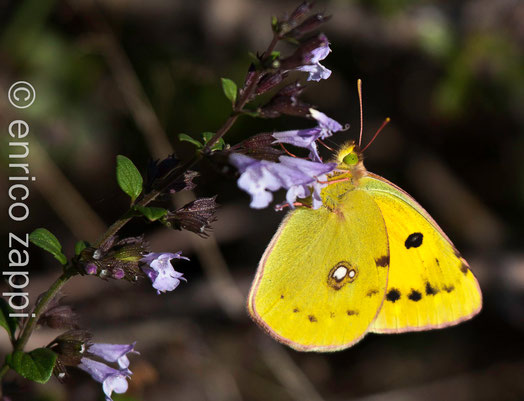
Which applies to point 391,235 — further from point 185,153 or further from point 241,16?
point 241,16

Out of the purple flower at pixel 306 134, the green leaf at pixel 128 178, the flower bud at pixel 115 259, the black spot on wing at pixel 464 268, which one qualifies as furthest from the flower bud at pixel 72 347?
the black spot on wing at pixel 464 268

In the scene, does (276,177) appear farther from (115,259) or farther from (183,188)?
(115,259)

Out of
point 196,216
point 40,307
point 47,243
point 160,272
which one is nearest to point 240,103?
point 196,216

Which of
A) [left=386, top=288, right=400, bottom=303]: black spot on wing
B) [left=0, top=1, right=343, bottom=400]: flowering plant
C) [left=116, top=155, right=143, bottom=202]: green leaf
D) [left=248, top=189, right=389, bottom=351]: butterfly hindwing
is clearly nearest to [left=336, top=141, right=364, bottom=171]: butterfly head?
[left=248, top=189, right=389, bottom=351]: butterfly hindwing

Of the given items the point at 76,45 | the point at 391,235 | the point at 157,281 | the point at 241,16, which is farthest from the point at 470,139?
the point at 157,281

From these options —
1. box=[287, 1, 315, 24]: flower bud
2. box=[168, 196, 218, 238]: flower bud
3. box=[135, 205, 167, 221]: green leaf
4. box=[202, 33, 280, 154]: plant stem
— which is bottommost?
box=[168, 196, 218, 238]: flower bud

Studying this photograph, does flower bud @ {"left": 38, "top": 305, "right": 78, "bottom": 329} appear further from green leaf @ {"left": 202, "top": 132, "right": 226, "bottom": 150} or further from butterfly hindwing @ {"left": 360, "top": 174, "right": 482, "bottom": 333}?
butterfly hindwing @ {"left": 360, "top": 174, "right": 482, "bottom": 333}

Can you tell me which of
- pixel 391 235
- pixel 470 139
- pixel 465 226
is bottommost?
pixel 465 226
